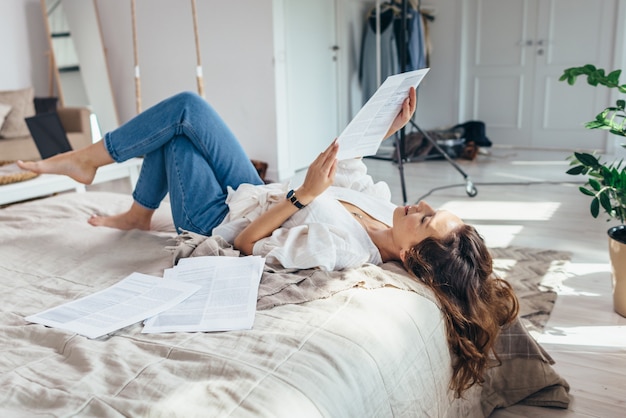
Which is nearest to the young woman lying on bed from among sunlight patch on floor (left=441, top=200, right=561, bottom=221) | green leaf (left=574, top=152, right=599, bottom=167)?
green leaf (left=574, top=152, right=599, bottom=167)

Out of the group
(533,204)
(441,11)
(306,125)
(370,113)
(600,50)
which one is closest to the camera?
(370,113)

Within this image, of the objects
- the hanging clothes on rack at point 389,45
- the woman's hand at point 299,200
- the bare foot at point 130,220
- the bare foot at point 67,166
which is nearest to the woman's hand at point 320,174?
the woman's hand at point 299,200

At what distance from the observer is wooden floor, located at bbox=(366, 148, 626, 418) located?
182 centimetres

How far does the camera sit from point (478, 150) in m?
6.14

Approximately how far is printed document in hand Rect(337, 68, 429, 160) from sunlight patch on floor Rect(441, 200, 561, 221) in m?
2.11

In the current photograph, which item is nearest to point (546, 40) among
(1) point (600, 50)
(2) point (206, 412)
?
(1) point (600, 50)

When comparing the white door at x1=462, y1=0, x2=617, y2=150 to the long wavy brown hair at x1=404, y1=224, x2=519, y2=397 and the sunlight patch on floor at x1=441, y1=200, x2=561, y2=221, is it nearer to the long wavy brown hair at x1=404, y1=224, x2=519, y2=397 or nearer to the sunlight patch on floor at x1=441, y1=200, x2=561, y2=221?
→ the sunlight patch on floor at x1=441, y1=200, x2=561, y2=221

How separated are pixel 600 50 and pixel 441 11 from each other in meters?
1.71

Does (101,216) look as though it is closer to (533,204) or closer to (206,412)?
(206,412)

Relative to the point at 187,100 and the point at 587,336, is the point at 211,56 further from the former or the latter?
the point at 587,336

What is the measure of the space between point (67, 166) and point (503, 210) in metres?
2.77

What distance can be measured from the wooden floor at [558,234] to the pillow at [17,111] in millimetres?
2964

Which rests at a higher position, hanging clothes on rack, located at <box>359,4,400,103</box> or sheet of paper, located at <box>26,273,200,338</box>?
hanging clothes on rack, located at <box>359,4,400,103</box>

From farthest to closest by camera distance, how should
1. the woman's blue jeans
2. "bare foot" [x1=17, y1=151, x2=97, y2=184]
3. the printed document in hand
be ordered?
1. "bare foot" [x1=17, y1=151, x2=97, y2=184]
2. the woman's blue jeans
3. the printed document in hand
